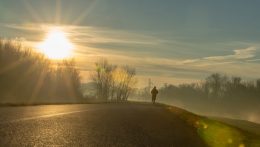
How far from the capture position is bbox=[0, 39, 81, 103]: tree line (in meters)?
60.7

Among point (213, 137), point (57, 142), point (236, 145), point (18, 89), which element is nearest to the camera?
point (57, 142)

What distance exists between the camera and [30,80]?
6600 centimetres

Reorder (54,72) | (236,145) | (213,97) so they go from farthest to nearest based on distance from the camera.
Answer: (213,97)
(54,72)
(236,145)

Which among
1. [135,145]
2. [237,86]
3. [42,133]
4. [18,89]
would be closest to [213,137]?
[135,145]

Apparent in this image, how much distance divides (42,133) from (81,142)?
125 cm

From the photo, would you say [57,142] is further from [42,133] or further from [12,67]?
[12,67]

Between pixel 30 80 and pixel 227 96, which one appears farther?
pixel 227 96

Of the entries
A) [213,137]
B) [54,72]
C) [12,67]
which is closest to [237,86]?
[54,72]

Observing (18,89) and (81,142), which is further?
(18,89)

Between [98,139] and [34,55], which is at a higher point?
[34,55]

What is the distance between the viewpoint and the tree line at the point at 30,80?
60656mm

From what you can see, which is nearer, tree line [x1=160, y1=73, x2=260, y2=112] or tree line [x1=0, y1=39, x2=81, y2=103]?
tree line [x1=0, y1=39, x2=81, y2=103]

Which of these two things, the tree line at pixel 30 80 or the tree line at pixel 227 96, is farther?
the tree line at pixel 227 96

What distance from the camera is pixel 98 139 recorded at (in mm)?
9047
